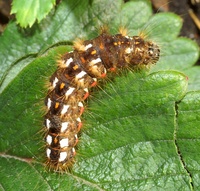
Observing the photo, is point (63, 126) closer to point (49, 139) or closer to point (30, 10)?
point (49, 139)

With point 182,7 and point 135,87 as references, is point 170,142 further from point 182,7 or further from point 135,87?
point 182,7

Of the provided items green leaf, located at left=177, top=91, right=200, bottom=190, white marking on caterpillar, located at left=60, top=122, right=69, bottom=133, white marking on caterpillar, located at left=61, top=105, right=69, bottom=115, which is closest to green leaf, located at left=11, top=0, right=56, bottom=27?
white marking on caterpillar, located at left=61, top=105, right=69, bottom=115

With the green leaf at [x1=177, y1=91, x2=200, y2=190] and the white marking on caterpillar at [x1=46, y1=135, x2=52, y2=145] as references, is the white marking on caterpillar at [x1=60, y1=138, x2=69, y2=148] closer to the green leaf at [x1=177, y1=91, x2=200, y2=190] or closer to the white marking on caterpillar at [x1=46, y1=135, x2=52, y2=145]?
the white marking on caterpillar at [x1=46, y1=135, x2=52, y2=145]

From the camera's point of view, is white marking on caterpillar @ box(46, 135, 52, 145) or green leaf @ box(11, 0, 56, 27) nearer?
white marking on caterpillar @ box(46, 135, 52, 145)

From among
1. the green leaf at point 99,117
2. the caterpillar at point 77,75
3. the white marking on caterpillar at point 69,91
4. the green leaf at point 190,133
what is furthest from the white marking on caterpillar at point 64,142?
the green leaf at point 190,133

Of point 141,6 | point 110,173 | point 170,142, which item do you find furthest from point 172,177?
point 141,6

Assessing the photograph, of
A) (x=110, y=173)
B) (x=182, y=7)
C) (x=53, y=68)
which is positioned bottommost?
(x=182, y=7)
